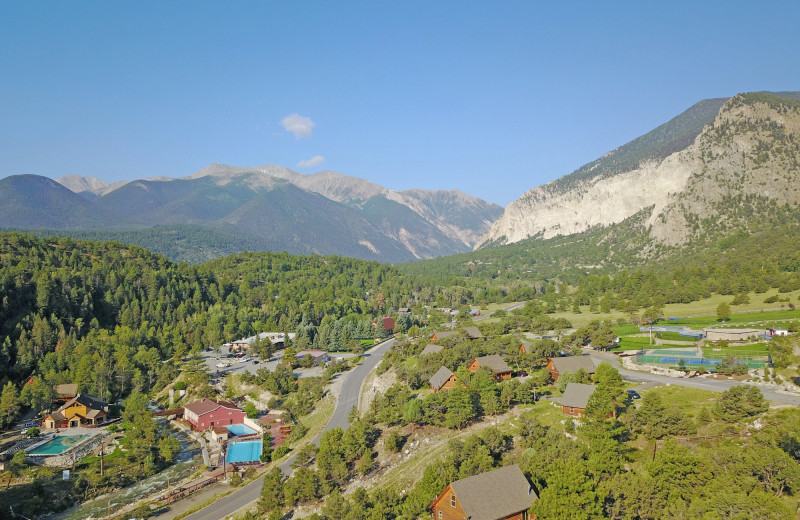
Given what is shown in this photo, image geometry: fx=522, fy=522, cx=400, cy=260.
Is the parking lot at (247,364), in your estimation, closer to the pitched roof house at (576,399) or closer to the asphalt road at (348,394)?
the asphalt road at (348,394)

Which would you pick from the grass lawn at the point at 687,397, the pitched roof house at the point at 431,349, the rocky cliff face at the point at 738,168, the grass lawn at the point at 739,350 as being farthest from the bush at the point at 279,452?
the rocky cliff face at the point at 738,168

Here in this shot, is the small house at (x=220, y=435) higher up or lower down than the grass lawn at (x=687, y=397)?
lower down

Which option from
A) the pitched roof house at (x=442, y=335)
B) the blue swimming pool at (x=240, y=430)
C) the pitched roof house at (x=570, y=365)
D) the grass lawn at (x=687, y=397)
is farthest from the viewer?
the pitched roof house at (x=442, y=335)

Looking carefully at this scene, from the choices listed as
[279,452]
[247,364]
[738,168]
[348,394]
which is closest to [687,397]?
[279,452]

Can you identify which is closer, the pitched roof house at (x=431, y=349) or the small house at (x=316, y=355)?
the pitched roof house at (x=431, y=349)

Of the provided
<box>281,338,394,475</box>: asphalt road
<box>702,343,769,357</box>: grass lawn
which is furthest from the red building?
<box>702,343,769,357</box>: grass lawn

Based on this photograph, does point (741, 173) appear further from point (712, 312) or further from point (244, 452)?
point (244, 452)

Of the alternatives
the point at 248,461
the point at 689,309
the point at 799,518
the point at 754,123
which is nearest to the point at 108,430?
the point at 248,461
